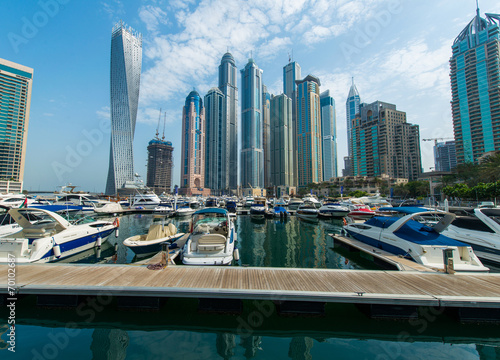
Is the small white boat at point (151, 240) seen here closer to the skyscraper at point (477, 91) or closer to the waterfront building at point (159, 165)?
the skyscraper at point (477, 91)

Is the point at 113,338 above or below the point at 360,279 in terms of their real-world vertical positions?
below

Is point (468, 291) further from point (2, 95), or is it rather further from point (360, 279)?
point (2, 95)

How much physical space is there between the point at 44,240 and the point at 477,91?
496 ft

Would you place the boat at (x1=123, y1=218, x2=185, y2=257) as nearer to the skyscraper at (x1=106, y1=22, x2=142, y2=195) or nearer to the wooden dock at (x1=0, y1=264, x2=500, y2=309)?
the wooden dock at (x1=0, y1=264, x2=500, y2=309)

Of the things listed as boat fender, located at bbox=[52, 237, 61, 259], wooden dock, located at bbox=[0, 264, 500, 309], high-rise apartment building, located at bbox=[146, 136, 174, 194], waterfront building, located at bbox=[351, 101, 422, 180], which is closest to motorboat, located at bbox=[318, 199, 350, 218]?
wooden dock, located at bbox=[0, 264, 500, 309]

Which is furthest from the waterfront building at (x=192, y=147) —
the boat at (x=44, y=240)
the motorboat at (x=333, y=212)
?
the boat at (x=44, y=240)

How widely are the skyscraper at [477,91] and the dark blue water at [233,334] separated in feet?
424

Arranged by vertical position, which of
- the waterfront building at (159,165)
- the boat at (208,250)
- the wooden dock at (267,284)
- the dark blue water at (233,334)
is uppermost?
the waterfront building at (159,165)

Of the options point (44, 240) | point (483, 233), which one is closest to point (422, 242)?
point (483, 233)

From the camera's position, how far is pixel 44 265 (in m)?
Answer: 7.65

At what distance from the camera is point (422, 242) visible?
8984 mm

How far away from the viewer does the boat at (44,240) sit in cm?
867

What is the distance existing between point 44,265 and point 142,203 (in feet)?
125

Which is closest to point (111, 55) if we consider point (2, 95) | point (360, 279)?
point (2, 95)
